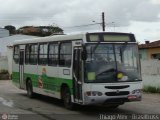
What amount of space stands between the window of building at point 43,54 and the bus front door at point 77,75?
3.24m

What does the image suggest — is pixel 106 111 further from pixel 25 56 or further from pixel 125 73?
pixel 25 56

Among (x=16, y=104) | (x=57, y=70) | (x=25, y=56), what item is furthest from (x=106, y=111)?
(x=25, y=56)

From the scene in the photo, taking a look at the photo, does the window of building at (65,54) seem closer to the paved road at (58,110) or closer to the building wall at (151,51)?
the paved road at (58,110)

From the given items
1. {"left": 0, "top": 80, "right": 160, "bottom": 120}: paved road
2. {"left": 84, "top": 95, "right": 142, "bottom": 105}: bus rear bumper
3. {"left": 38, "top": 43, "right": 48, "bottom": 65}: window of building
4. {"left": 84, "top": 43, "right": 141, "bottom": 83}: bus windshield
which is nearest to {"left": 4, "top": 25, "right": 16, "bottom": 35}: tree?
{"left": 38, "top": 43, "right": 48, "bottom": 65}: window of building

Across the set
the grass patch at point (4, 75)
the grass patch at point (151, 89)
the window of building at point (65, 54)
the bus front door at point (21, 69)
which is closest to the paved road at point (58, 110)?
the window of building at point (65, 54)

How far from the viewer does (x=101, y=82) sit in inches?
558

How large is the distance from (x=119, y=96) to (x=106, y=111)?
1407 millimetres

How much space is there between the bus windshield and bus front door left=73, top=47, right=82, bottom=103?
431 mm

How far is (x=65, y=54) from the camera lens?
16.2 meters

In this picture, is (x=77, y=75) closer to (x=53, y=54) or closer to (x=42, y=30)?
(x=53, y=54)

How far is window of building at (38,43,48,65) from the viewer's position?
18.3m

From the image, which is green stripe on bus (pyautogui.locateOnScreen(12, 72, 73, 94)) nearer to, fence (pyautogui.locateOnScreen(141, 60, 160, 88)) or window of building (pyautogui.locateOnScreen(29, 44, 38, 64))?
window of building (pyautogui.locateOnScreen(29, 44, 38, 64))

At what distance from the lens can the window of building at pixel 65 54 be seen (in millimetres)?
15770

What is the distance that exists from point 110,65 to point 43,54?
15.7ft
